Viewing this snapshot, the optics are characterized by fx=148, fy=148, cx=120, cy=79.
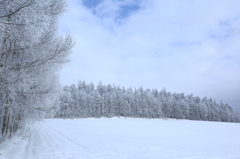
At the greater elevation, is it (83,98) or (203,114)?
(83,98)

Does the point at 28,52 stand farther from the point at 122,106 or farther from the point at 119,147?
the point at 122,106

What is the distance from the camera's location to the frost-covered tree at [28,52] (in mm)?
3963

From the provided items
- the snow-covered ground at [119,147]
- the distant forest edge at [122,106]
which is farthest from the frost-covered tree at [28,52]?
the distant forest edge at [122,106]

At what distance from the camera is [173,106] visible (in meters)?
71.1

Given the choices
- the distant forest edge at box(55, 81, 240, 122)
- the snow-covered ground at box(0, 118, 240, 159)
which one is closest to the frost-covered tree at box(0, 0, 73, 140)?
the snow-covered ground at box(0, 118, 240, 159)

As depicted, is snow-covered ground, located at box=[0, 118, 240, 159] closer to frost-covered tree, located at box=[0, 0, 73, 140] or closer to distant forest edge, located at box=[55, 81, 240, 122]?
frost-covered tree, located at box=[0, 0, 73, 140]

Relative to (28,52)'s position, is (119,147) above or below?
below

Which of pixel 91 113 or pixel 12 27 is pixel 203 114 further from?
pixel 12 27

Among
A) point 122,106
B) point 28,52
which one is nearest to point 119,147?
point 28,52

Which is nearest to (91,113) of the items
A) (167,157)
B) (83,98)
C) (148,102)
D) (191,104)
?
(83,98)

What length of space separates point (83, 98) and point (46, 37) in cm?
5434

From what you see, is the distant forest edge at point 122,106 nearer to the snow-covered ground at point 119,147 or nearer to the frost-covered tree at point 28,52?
the snow-covered ground at point 119,147

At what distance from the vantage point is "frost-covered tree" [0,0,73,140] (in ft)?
13.0

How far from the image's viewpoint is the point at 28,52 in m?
6.36
